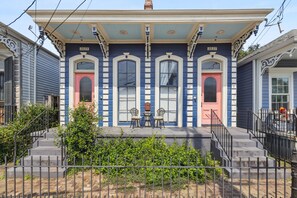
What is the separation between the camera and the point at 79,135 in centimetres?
590

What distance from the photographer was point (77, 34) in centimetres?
834

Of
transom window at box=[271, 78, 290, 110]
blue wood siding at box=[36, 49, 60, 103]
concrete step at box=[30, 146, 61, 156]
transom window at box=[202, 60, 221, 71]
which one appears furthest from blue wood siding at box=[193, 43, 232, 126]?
blue wood siding at box=[36, 49, 60, 103]

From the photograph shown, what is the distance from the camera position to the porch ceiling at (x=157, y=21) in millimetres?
7102

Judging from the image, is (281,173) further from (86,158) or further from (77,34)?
(77,34)

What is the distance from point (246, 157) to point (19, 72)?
9256 millimetres

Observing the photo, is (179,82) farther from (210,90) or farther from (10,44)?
(10,44)

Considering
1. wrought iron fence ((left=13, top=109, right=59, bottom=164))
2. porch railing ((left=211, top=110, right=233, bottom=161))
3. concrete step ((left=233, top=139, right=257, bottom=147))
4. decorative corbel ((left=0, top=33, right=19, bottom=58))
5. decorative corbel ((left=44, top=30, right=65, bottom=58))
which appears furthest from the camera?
decorative corbel ((left=0, top=33, right=19, bottom=58))

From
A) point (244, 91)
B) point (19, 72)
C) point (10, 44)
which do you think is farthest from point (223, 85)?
point (10, 44)

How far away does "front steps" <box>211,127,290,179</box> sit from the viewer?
17.8 feet

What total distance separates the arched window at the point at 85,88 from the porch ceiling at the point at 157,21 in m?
2.01

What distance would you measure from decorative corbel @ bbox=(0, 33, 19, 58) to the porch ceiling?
2.15m

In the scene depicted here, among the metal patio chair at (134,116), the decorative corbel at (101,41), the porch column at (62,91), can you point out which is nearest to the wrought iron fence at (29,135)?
the porch column at (62,91)

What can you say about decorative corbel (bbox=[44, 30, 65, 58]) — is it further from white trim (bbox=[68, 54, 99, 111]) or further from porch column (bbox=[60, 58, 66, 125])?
white trim (bbox=[68, 54, 99, 111])

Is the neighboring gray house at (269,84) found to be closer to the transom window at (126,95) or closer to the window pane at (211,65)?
the window pane at (211,65)
